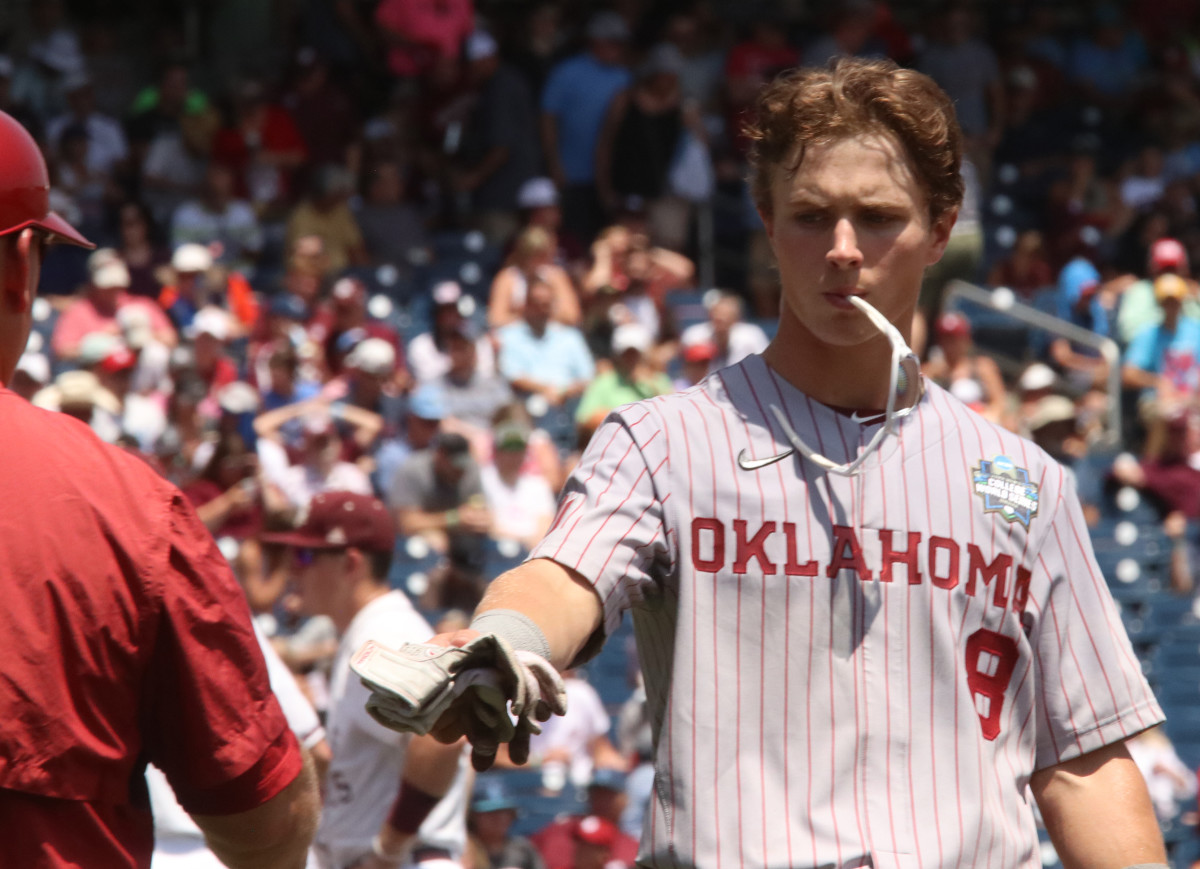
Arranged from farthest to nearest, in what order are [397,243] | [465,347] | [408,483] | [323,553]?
[397,243], [465,347], [408,483], [323,553]

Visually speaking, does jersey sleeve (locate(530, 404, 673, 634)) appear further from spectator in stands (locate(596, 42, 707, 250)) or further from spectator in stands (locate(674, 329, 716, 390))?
spectator in stands (locate(596, 42, 707, 250))

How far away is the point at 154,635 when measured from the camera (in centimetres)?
199

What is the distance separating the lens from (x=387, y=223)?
1212cm

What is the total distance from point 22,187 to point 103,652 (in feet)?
1.94

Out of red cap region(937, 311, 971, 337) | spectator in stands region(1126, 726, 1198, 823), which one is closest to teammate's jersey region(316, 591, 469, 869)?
spectator in stands region(1126, 726, 1198, 823)

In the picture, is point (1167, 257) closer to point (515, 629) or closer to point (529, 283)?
point (529, 283)

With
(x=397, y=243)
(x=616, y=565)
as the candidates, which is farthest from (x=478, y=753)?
(x=397, y=243)

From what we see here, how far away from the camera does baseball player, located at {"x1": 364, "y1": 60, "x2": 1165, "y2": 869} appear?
2143 mm

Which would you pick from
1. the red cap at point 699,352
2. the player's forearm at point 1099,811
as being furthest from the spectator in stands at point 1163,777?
the player's forearm at point 1099,811

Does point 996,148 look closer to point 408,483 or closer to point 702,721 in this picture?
point 408,483

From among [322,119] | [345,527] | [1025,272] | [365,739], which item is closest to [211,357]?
[322,119]

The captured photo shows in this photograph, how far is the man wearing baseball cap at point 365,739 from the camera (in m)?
3.93

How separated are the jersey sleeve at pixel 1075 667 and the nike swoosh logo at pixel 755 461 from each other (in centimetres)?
37

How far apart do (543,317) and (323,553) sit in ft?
19.6
